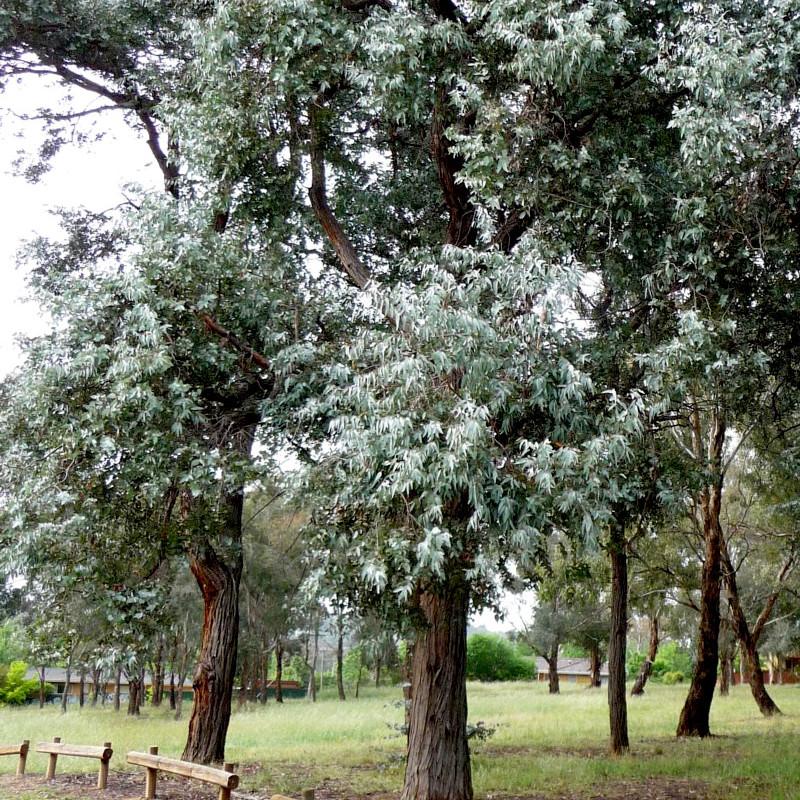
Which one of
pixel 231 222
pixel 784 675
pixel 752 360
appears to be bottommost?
pixel 784 675

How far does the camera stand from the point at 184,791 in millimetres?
10828

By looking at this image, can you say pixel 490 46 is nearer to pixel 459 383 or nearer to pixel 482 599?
pixel 459 383


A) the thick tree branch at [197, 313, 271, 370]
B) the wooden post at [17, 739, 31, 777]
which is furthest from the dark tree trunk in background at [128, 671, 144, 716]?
the thick tree branch at [197, 313, 271, 370]

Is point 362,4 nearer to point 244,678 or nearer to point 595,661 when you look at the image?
point 244,678

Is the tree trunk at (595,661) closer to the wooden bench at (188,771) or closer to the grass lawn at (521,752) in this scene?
the grass lawn at (521,752)

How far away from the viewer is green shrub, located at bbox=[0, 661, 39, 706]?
43219 mm

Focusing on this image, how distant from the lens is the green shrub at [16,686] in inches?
1702

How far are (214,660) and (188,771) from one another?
13.1 feet

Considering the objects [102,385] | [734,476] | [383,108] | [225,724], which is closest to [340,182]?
[383,108]

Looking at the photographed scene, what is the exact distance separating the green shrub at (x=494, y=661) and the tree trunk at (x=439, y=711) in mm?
44157

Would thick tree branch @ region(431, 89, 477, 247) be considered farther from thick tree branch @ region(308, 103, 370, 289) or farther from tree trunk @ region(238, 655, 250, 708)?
tree trunk @ region(238, 655, 250, 708)

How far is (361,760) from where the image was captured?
48.9 feet

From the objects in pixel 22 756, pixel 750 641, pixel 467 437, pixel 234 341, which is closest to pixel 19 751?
pixel 22 756

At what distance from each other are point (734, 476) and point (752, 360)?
1639cm
